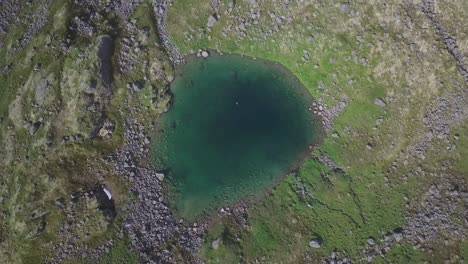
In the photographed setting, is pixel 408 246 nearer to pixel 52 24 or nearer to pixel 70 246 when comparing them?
pixel 70 246

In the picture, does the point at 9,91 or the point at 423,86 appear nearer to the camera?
the point at 423,86

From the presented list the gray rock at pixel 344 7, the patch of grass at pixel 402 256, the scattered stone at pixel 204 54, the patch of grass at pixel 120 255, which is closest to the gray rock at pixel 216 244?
the patch of grass at pixel 120 255

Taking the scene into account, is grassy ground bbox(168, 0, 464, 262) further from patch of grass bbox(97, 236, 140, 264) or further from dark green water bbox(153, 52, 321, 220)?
patch of grass bbox(97, 236, 140, 264)

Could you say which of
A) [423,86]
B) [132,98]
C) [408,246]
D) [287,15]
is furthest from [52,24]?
[408,246]

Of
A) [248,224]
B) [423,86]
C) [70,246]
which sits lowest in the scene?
[70,246]

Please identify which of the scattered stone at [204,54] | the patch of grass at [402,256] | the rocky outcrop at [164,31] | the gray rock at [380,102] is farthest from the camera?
the scattered stone at [204,54]

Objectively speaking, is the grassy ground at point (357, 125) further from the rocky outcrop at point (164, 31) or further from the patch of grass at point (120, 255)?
the rocky outcrop at point (164, 31)

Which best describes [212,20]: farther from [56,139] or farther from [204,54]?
[56,139]
